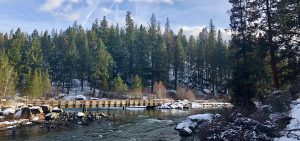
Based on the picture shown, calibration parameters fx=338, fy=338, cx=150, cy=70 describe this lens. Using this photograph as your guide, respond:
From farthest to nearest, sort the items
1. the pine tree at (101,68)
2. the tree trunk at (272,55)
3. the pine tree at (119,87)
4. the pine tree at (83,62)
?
the pine tree at (83,62), the pine tree at (101,68), the pine tree at (119,87), the tree trunk at (272,55)

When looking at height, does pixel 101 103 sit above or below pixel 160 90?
below

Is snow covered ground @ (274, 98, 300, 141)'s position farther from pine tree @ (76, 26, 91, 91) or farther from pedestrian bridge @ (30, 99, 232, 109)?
pine tree @ (76, 26, 91, 91)

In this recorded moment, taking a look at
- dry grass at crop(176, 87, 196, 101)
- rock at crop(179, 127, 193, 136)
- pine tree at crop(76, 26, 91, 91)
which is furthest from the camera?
pine tree at crop(76, 26, 91, 91)

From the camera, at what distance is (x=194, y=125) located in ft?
85.2

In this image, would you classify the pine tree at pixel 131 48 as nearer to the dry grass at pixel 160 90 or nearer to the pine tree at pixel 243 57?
the dry grass at pixel 160 90

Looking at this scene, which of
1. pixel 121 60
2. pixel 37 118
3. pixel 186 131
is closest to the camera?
pixel 186 131

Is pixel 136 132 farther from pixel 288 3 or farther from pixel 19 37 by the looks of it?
pixel 19 37

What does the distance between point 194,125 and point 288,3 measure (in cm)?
1195

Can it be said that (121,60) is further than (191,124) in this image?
Yes

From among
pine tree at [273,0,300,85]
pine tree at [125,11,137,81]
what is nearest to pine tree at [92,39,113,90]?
pine tree at [125,11,137,81]

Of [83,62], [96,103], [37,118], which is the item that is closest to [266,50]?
[37,118]

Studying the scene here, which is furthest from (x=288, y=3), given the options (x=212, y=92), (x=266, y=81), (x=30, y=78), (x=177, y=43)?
(x=177, y=43)

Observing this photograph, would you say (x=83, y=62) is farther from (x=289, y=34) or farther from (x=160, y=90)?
(x=289, y=34)

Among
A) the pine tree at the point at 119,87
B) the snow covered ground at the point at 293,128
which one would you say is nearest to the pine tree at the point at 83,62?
the pine tree at the point at 119,87
